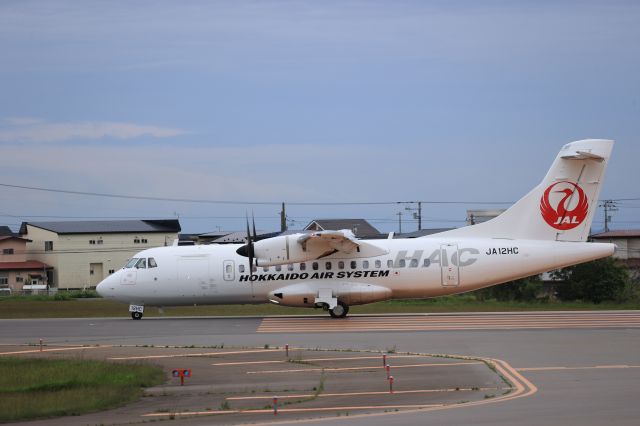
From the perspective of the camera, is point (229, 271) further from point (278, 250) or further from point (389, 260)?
point (389, 260)

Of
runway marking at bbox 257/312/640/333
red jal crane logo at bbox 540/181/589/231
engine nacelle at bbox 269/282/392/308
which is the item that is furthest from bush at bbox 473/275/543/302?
engine nacelle at bbox 269/282/392/308

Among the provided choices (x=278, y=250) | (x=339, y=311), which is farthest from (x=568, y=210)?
(x=278, y=250)

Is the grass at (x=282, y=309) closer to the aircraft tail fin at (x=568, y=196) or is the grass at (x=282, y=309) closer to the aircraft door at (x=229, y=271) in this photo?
the aircraft door at (x=229, y=271)

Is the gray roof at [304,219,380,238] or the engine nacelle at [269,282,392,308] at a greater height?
the gray roof at [304,219,380,238]

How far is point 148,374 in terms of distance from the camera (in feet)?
64.0

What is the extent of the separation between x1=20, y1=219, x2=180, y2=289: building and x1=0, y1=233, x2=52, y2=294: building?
3.57 ft

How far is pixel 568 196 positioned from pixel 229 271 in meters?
12.9

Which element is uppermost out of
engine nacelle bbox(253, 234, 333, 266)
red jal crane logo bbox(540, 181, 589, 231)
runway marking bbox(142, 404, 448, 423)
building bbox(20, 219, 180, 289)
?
building bbox(20, 219, 180, 289)

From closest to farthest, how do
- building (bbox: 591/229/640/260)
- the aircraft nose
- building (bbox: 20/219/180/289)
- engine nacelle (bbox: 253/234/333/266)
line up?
engine nacelle (bbox: 253/234/333/266)
the aircraft nose
building (bbox: 591/229/640/260)
building (bbox: 20/219/180/289)

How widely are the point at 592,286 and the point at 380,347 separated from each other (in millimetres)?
25516

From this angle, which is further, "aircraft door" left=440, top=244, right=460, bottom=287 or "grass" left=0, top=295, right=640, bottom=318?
"grass" left=0, top=295, right=640, bottom=318

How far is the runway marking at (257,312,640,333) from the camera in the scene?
29062mm

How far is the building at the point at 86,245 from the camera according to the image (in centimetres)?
8462

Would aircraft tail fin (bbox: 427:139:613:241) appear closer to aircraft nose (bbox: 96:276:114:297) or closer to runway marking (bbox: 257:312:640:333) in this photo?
runway marking (bbox: 257:312:640:333)
